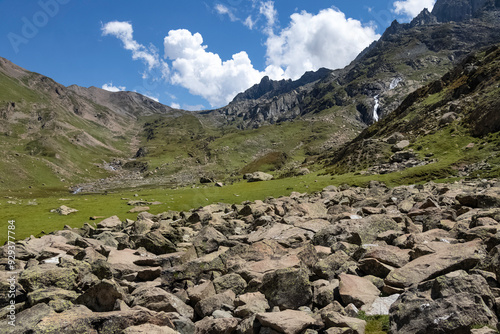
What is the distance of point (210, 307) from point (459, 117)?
2928 inches

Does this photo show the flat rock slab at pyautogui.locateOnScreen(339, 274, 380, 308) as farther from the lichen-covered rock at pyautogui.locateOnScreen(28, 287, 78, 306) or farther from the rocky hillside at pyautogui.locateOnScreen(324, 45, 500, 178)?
the rocky hillside at pyautogui.locateOnScreen(324, 45, 500, 178)

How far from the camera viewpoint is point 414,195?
1125 inches

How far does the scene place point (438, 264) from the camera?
38.0 feet

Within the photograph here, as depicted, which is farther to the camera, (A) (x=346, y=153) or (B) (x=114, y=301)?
(A) (x=346, y=153)

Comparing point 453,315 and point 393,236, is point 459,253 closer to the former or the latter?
point 453,315

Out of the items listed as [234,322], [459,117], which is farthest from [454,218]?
[459,117]

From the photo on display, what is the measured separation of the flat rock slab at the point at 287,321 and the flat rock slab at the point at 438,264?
4.45 meters

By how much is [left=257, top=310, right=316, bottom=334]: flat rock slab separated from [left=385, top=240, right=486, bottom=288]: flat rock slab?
445cm

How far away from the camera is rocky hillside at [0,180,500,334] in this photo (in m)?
9.43

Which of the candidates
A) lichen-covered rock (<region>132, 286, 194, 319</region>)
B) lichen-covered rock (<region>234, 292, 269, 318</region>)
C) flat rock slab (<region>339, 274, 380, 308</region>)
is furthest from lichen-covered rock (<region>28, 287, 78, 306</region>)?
flat rock slab (<region>339, 274, 380, 308</region>)

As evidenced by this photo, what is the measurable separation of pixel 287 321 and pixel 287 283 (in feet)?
8.87

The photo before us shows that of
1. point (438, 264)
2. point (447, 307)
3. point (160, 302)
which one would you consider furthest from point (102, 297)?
point (438, 264)

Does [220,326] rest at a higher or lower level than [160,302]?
lower

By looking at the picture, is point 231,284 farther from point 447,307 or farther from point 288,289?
point 447,307
